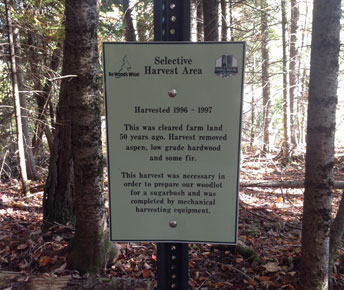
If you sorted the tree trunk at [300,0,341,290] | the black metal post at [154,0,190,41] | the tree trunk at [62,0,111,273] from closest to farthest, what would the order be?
the black metal post at [154,0,190,41] → the tree trunk at [300,0,341,290] → the tree trunk at [62,0,111,273]

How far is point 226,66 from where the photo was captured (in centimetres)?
159

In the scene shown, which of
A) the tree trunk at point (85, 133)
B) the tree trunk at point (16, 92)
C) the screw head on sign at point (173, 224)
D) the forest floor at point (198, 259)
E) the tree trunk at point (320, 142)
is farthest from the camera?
the tree trunk at point (16, 92)

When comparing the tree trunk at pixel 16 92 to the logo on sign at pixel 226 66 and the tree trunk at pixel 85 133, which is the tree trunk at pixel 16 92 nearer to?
the tree trunk at pixel 85 133

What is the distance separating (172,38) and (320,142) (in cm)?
198

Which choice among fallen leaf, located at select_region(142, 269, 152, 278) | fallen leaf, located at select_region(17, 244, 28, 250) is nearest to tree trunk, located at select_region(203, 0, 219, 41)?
fallen leaf, located at select_region(142, 269, 152, 278)

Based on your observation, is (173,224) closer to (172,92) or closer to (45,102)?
(172,92)

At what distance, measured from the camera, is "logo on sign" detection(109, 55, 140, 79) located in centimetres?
161

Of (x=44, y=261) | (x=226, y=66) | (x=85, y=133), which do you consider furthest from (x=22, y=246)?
(x=226, y=66)

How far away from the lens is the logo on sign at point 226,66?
1.59 m

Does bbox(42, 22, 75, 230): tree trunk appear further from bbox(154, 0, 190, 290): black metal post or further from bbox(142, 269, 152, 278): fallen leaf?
bbox(154, 0, 190, 290): black metal post

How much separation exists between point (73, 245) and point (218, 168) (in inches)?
98.0

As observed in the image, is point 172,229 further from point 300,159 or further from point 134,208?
point 300,159

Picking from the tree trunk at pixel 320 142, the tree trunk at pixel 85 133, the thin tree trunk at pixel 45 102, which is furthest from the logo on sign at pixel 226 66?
the thin tree trunk at pixel 45 102

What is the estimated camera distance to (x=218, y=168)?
167cm
